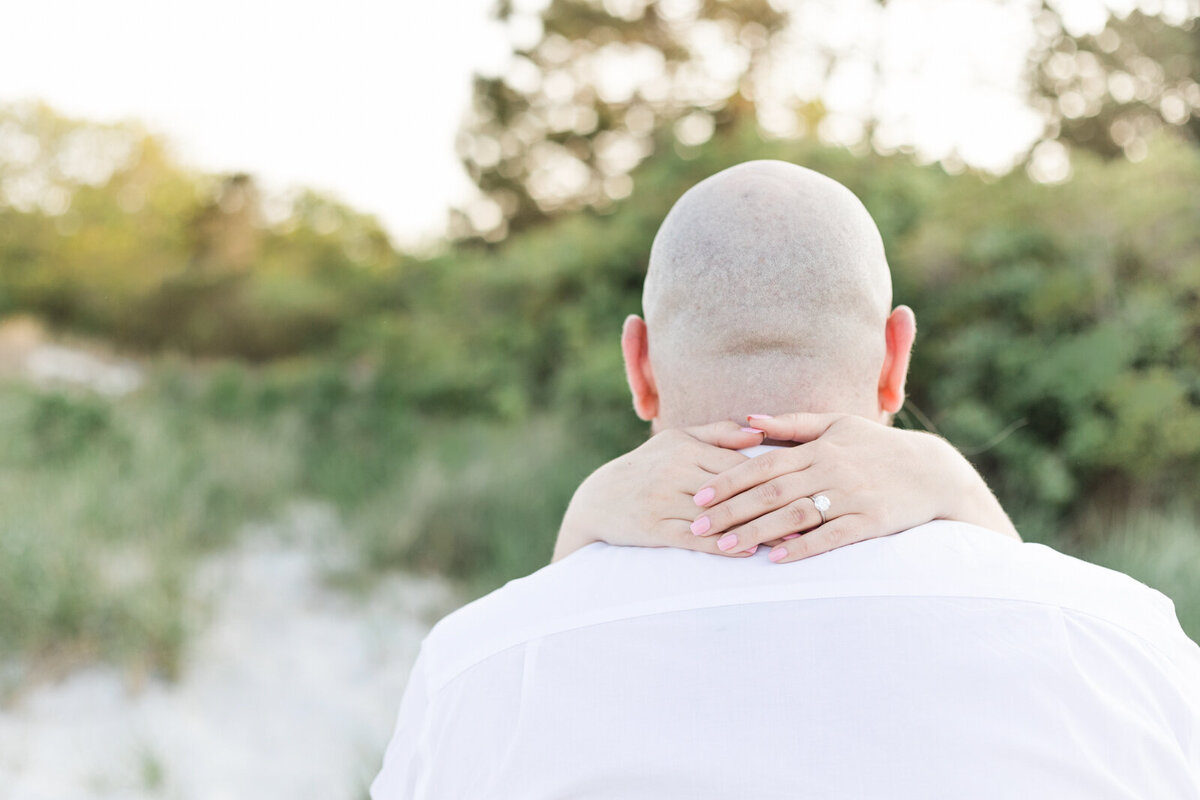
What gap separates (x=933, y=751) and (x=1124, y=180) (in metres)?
6.00

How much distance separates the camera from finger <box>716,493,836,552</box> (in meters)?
1.35

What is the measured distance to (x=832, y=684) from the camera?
1192 mm

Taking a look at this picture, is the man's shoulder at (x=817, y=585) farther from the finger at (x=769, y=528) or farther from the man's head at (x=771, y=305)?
the man's head at (x=771, y=305)

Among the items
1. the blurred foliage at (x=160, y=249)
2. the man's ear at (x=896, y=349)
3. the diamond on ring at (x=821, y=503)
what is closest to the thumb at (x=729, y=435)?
the diamond on ring at (x=821, y=503)

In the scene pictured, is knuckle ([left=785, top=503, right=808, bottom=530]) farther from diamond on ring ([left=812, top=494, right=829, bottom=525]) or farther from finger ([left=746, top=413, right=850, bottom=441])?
finger ([left=746, top=413, right=850, bottom=441])

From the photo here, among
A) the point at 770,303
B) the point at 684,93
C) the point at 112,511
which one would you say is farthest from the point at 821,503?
the point at 684,93

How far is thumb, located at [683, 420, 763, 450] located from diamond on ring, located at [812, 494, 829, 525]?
0.46 ft

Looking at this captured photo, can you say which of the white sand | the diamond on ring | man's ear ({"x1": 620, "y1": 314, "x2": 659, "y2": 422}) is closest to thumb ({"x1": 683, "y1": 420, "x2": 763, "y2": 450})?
the diamond on ring

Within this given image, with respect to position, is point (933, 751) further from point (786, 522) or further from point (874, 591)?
point (786, 522)

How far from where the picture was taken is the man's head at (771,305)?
152 cm

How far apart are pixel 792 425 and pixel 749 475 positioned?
0.12 m

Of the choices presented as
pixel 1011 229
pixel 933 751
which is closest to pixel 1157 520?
pixel 1011 229

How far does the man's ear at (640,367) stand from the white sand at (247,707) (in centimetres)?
242

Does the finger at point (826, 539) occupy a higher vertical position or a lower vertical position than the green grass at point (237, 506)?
higher
